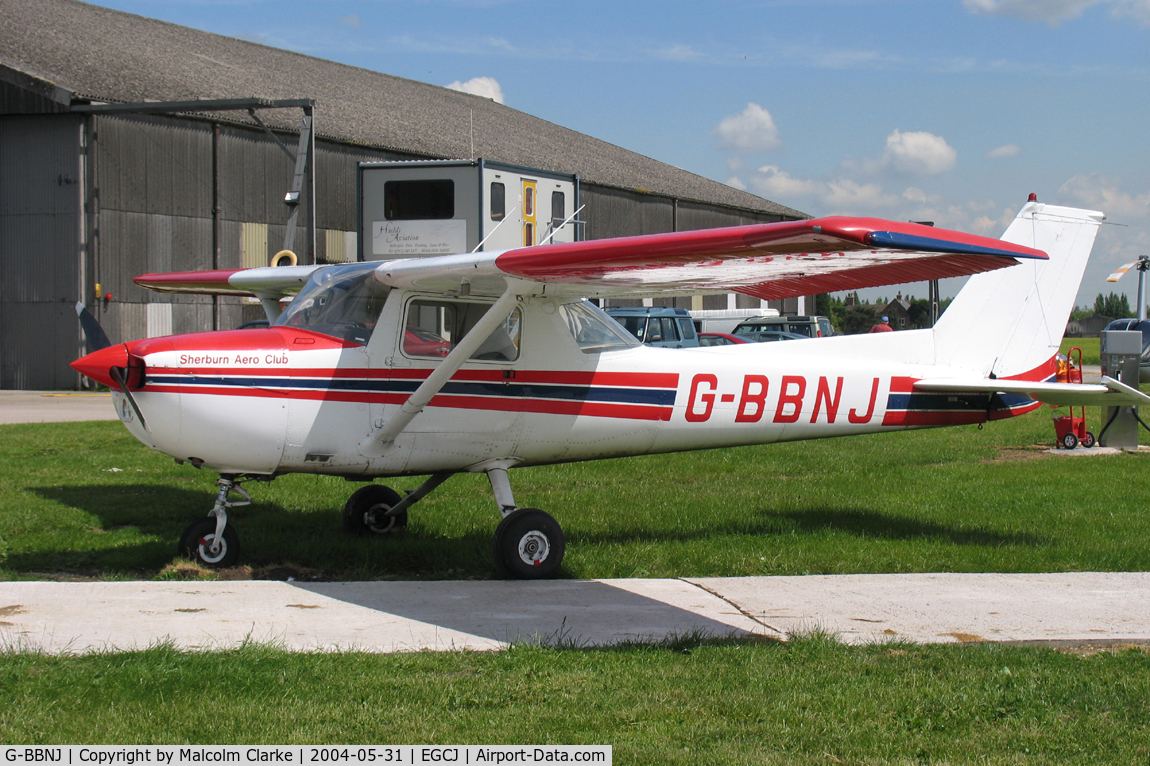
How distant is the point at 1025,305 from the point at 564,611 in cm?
503

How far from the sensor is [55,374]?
2433 cm

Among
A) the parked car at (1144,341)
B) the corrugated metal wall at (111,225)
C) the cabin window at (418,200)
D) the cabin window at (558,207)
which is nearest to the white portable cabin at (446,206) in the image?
the cabin window at (418,200)

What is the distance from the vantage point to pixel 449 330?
675 centimetres

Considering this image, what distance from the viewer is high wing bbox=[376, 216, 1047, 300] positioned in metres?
4.49

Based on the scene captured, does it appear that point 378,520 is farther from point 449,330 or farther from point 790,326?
point 790,326

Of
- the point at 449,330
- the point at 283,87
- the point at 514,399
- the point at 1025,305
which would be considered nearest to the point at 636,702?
the point at 514,399

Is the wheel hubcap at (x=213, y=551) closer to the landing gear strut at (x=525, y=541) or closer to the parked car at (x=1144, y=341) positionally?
the landing gear strut at (x=525, y=541)

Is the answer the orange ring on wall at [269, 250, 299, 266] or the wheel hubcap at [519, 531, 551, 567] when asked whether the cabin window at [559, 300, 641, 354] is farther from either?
the orange ring on wall at [269, 250, 299, 266]

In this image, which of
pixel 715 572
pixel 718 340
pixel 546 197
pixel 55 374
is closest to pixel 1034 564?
pixel 715 572

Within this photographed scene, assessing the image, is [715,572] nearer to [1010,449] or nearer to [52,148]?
[1010,449]

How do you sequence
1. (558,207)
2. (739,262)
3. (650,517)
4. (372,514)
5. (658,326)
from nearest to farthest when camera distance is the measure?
(739,262), (372,514), (650,517), (658,326), (558,207)

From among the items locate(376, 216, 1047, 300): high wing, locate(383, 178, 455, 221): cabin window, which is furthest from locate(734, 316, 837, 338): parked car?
locate(376, 216, 1047, 300): high wing

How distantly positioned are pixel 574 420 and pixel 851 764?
12.6 feet

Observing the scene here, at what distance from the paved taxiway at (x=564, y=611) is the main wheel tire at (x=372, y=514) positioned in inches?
62.8
